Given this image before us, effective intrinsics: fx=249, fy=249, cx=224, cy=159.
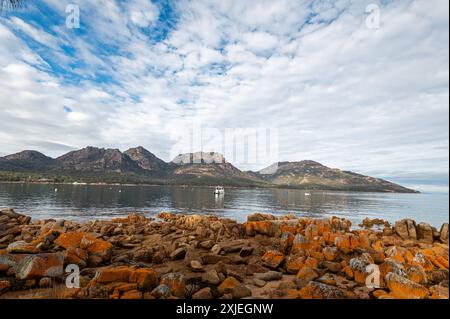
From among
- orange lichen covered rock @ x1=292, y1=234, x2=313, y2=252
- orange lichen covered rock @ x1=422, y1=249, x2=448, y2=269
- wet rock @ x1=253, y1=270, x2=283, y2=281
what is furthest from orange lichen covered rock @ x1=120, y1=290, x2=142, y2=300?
orange lichen covered rock @ x1=422, y1=249, x2=448, y2=269

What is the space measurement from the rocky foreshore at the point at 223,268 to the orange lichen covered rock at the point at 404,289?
31mm

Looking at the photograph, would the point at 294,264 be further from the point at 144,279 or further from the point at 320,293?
the point at 144,279

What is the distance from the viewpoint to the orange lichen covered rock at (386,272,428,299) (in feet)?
30.0

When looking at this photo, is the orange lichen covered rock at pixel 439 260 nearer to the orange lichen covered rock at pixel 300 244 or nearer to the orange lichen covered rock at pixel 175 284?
the orange lichen covered rock at pixel 300 244

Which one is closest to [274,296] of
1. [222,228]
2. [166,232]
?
[222,228]

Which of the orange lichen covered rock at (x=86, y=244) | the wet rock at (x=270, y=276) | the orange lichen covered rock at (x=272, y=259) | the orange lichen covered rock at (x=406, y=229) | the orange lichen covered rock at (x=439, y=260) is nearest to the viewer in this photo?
the wet rock at (x=270, y=276)

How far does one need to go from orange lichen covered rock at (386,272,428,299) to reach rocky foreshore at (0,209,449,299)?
3 cm

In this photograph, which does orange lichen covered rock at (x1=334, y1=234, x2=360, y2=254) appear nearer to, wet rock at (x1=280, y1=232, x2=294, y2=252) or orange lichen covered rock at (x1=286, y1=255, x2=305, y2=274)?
wet rock at (x1=280, y1=232, x2=294, y2=252)

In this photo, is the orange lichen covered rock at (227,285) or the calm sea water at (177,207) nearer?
the orange lichen covered rock at (227,285)

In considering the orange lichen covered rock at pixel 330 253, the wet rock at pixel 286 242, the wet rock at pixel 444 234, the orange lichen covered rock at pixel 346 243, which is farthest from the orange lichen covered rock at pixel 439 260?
the wet rock at pixel 444 234

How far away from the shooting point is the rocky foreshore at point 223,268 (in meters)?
8.51

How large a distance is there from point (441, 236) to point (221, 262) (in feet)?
80.0
